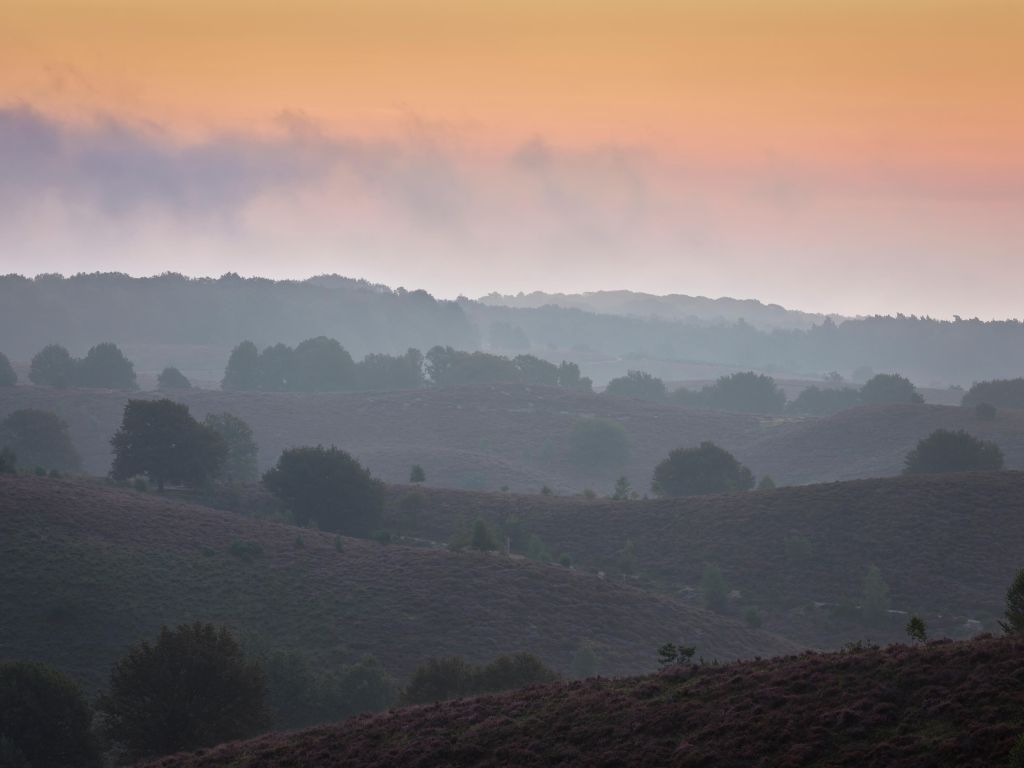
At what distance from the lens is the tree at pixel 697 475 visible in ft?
351

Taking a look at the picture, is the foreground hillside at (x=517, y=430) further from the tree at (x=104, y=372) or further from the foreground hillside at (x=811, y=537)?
the foreground hillside at (x=811, y=537)

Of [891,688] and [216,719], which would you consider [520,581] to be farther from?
[891,688]

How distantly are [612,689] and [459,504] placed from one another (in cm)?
6110

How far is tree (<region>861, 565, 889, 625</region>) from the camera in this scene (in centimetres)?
6900

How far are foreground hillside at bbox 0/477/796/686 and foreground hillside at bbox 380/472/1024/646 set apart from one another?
8.43 meters

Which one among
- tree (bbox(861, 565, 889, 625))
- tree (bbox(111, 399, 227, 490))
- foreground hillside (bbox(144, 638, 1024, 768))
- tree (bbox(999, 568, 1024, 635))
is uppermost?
tree (bbox(111, 399, 227, 490))

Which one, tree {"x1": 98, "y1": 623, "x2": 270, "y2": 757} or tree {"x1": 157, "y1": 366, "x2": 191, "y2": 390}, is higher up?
tree {"x1": 157, "y1": 366, "x2": 191, "y2": 390}

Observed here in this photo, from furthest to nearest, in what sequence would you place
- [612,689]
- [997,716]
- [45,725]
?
1. [45,725]
2. [612,689]
3. [997,716]

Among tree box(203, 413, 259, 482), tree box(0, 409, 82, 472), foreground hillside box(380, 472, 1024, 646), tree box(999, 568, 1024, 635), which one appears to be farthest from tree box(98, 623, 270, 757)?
tree box(0, 409, 82, 472)

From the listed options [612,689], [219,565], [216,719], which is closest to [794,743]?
[612,689]

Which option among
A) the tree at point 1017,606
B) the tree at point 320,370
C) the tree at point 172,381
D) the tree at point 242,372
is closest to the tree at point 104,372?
the tree at point 172,381

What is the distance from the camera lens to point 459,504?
300ft

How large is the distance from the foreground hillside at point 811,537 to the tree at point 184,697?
37.7 metres

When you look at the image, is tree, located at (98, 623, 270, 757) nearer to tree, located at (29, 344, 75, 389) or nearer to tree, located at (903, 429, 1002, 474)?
tree, located at (903, 429, 1002, 474)
